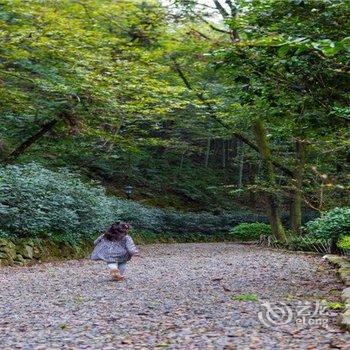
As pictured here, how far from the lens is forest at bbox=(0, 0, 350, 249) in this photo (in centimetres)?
523

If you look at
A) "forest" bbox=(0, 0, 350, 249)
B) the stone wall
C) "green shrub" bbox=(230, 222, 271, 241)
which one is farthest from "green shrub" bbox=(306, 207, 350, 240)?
"green shrub" bbox=(230, 222, 271, 241)

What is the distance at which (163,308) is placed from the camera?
569cm

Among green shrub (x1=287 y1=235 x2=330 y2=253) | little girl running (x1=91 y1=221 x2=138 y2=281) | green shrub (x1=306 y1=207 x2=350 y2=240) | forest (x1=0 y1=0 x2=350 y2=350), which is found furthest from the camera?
green shrub (x1=287 y1=235 x2=330 y2=253)

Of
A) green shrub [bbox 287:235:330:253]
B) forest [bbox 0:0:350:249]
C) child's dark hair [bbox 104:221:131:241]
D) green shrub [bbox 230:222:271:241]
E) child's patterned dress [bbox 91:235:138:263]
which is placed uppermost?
forest [bbox 0:0:350:249]

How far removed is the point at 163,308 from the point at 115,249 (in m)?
3.19

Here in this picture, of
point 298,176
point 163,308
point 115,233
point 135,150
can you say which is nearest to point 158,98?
point 135,150

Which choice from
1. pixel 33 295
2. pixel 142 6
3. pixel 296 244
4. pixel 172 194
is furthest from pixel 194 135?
pixel 142 6

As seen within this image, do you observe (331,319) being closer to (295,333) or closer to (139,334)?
(295,333)

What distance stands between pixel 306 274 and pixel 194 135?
18.9 m

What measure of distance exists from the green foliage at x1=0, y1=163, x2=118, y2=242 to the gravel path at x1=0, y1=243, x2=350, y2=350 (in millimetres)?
1683

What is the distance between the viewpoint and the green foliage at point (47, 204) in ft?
37.6

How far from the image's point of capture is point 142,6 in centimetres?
477

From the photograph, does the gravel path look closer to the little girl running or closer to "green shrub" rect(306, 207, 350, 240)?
the little girl running

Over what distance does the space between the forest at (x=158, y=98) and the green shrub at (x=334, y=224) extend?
0.04m
